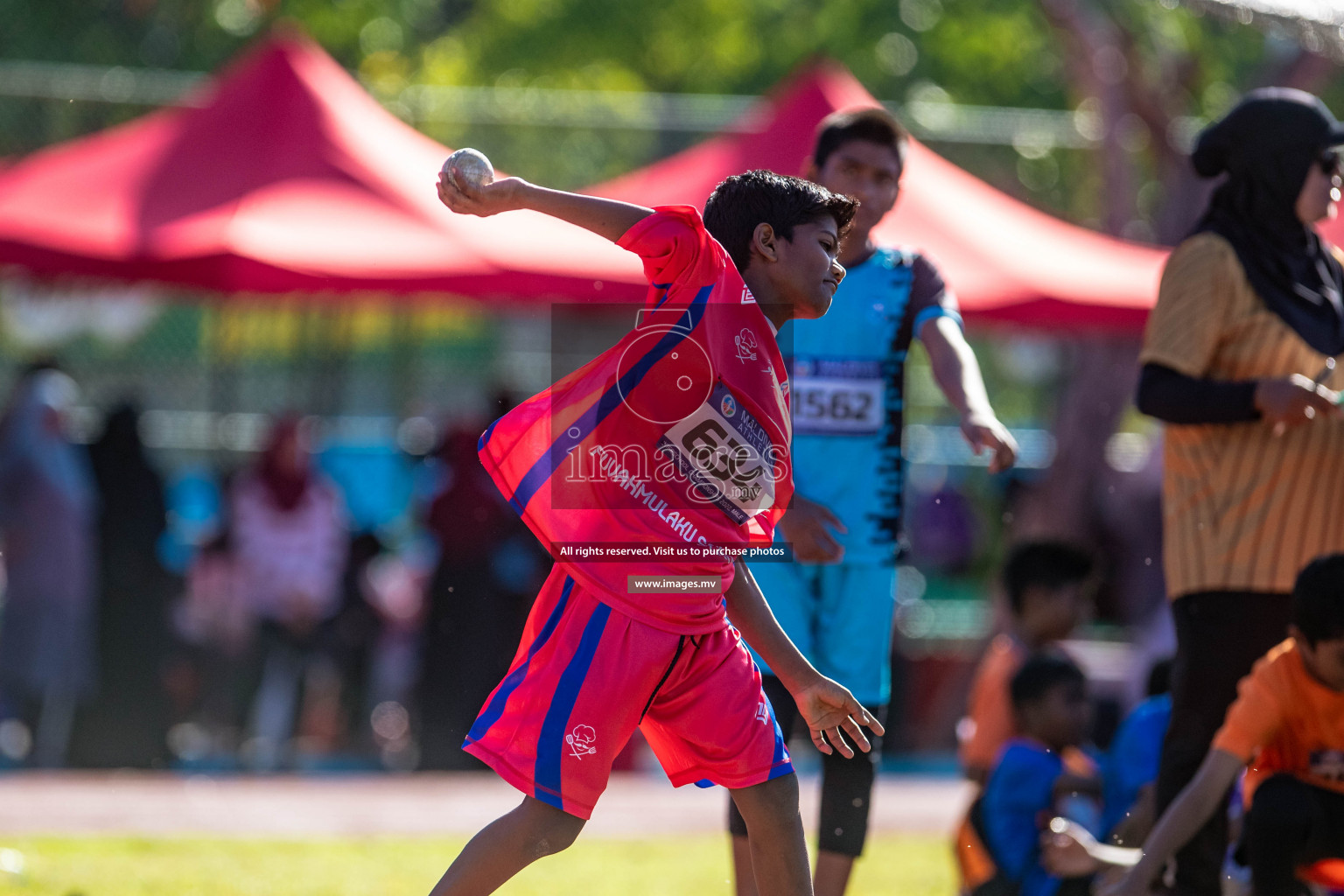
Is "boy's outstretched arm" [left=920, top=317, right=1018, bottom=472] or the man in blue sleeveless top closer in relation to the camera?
"boy's outstretched arm" [left=920, top=317, right=1018, bottom=472]

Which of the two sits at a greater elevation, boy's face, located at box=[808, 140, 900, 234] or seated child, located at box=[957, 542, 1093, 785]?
boy's face, located at box=[808, 140, 900, 234]

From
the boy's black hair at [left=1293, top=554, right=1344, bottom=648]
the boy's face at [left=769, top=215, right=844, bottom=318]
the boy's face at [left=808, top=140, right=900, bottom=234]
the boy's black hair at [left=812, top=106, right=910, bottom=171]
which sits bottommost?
the boy's black hair at [left=1293, top=554, right=1344, bottom=648]

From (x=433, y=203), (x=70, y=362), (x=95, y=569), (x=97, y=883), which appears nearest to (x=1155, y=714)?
(x=97, y=883)

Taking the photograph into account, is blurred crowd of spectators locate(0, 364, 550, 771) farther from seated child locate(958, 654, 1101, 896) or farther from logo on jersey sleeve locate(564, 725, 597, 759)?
logo on jersey sleeve locate(564, 725, 597, 759)

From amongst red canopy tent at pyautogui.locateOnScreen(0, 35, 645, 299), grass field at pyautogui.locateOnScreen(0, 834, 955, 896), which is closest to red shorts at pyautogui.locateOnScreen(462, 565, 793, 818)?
grass field at pyautogui.locateOnScreen(0, 834, 955, 896)

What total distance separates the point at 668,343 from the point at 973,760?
283 cm

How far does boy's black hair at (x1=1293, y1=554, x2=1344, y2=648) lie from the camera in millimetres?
3736

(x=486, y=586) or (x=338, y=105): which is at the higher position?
(x=338, y=105)

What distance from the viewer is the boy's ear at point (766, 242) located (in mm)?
3045

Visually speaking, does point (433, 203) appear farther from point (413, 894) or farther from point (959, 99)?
point (959, 99)

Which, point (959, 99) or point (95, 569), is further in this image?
point (959, 99)

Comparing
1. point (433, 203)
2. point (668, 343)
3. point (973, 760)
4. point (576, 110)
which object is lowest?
point (973, 760)

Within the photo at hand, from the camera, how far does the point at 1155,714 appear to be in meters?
4.95

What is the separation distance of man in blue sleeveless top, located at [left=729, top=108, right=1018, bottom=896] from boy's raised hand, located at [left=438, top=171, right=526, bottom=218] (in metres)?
1.24
